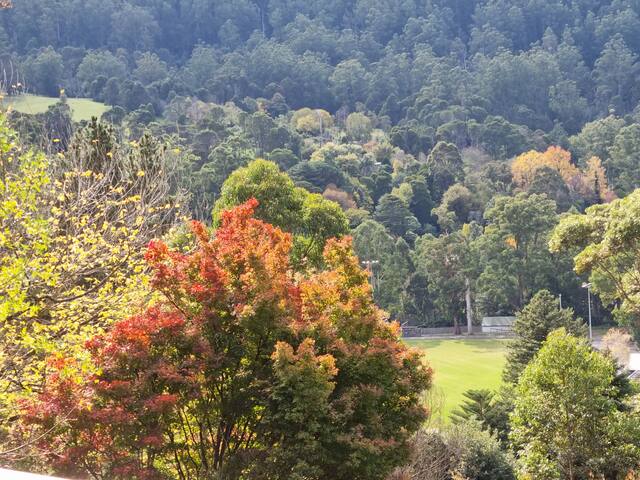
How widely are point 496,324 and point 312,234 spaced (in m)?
48.0

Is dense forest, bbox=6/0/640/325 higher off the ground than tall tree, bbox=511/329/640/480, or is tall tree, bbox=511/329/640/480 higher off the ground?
dense forest, bbox=6/0/640/325

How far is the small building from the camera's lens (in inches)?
2694

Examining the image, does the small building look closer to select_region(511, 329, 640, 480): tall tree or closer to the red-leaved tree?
select_region(511, 329, 640, 480): tall tree

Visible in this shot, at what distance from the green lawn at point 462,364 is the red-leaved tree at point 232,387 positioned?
85.8 feet

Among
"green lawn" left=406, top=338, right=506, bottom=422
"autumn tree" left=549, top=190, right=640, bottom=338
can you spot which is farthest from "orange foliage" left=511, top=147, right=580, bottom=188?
"autumn tree" left=549, top=190, right=640, bottom=338

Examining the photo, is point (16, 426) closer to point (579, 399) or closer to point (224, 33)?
point (579, 399)

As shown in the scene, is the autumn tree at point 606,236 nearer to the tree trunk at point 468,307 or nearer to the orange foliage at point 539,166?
the tree trunk at point 468,307

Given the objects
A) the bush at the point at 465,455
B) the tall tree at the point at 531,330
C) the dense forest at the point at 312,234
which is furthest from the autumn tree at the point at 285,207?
the tall tree at the point at 531,330

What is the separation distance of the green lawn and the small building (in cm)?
320

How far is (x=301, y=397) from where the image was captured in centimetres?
1259

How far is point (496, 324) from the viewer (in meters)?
69.2

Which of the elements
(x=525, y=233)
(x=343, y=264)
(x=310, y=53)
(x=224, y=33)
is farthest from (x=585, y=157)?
(x=343, y=264)

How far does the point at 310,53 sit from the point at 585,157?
6466 cm

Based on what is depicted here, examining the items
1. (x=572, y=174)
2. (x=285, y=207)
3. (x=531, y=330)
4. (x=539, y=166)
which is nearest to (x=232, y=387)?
(x=285, y=207)
